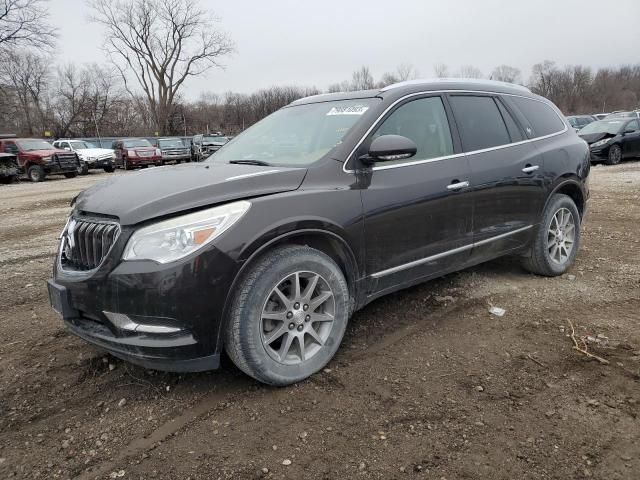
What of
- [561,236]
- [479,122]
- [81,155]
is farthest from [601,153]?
[81,155]

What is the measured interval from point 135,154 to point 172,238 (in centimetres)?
2480

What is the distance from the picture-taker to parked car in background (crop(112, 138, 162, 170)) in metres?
25.2

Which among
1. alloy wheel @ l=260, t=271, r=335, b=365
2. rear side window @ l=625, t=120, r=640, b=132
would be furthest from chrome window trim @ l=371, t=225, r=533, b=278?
rear side window @ l=625, t=120, r=640, b=132

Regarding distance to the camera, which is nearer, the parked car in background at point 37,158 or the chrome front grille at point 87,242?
the chrome front grille at point 87,242

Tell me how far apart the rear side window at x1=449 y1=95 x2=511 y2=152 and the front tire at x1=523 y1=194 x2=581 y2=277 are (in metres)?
0.91

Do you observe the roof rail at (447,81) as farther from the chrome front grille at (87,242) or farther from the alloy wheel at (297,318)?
the chrome front grille at (87,242)

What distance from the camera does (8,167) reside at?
1956 cm

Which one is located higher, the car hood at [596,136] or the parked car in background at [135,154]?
the parked car in background at [135,154]

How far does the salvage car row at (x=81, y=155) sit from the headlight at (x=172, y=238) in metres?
17.0

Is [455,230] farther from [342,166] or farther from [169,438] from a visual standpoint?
[169,438]

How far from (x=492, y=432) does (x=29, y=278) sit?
4.93m

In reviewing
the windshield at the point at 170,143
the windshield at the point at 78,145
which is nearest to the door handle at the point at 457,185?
the windshield at the point at 78,145

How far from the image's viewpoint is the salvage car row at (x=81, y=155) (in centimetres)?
2041

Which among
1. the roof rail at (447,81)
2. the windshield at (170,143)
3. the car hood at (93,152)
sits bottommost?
the roof rail at (447,81)
